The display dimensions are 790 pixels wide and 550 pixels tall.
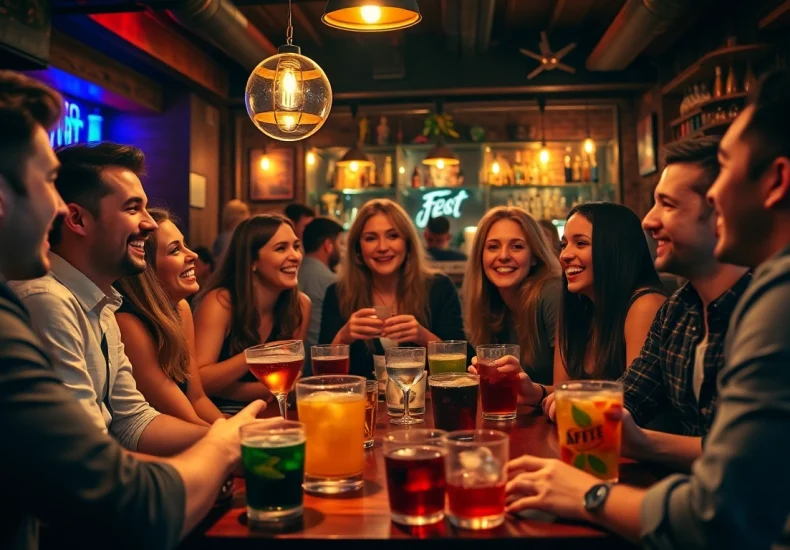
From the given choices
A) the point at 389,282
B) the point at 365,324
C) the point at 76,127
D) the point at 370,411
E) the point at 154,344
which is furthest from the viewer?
the point at 76,127

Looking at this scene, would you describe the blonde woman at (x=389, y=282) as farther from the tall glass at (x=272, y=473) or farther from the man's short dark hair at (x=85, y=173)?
the tall glass at (x=272, y=473)

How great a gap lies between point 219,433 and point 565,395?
0.61 meters

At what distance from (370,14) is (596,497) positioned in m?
2.07

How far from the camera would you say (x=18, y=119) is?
109 cm

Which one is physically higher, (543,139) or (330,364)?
(543,139)

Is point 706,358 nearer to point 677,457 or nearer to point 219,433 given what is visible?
point 677,457

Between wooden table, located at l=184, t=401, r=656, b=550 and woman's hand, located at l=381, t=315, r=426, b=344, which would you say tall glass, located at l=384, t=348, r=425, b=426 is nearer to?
wooden table, located at l=184, t=401, r=656, b=550

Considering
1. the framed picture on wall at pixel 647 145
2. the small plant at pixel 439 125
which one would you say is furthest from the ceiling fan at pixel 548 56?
the small plant at pixel 439 125

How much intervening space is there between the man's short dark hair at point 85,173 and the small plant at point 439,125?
18.7ft

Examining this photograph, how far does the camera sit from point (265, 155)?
25.7ft

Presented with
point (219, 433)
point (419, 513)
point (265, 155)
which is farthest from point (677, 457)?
point (265, 155)

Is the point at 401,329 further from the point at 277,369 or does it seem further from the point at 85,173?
the point at 85,173

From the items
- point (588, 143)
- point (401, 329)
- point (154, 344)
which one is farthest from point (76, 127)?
point (401, 329)

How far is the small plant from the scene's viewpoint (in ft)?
23.8
